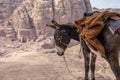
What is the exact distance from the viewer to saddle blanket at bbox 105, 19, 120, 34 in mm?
6391

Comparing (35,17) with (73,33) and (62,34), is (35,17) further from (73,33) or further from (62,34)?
(62,34)

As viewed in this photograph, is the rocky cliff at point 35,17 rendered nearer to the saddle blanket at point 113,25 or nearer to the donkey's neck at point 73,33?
the donkey's neck at point 73,33

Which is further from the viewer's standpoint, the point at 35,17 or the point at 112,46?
the point at 35,17

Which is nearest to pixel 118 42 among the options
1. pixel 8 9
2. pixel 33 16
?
pixel 33 16

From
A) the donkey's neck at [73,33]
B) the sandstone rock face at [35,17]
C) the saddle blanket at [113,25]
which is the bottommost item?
the sandstone rock face at [35,17]

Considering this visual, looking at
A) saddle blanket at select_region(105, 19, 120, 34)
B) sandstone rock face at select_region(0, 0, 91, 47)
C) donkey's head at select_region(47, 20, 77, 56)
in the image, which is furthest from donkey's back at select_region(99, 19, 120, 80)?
sandstone rock face at select_region(0, 0, 91, 47)

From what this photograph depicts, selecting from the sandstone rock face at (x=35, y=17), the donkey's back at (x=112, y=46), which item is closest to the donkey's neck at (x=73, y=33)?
the donkey's back at (x=112, y=46)

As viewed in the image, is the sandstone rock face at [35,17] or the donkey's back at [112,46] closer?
the donkey's back at [112,46]

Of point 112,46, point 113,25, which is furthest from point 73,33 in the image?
point 112,46

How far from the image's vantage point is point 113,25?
6.59 metres

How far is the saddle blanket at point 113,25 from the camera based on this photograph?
6.39 m

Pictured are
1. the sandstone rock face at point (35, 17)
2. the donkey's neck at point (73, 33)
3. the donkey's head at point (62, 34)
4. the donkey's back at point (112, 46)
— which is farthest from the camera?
the sandstone rock face at point (35, 17)

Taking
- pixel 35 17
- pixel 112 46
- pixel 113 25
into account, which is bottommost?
pixel 35 17

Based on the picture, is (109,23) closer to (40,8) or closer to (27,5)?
(40,8)
